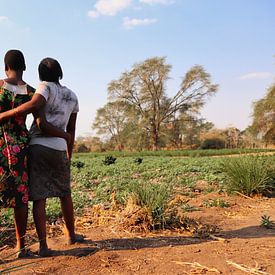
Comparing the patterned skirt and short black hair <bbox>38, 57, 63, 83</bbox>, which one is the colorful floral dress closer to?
the patterned skirt

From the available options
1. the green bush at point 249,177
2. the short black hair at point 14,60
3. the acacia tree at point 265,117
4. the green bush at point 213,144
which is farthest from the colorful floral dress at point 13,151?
the green bush at point 213,144

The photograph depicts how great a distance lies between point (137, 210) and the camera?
3553mm

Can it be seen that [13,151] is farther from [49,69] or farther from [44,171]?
[49,69]

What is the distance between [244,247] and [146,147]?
106ft

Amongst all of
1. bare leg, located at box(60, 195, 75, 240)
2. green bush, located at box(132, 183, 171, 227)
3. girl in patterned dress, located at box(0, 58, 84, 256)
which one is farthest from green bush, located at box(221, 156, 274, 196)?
girl in patterned dress, located at box(0, 58, 84, 256)

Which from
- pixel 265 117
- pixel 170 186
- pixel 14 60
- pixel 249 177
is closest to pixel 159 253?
pixel 14 60

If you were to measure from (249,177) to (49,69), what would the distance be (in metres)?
3.91

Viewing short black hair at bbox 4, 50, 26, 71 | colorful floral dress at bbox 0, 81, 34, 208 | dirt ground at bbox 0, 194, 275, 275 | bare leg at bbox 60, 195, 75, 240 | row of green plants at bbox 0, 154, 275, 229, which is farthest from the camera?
row of green plants at bbox 0, 154, 275, 229

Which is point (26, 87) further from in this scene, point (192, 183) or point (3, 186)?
point (192, 183)

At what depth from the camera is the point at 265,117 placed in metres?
22.9

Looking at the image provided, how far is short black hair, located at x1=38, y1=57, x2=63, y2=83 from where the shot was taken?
2740mm

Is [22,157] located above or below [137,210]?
above

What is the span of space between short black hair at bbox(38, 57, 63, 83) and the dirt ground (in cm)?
136

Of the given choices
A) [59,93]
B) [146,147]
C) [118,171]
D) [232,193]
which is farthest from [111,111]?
[59,93]
